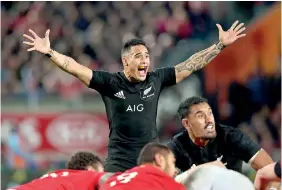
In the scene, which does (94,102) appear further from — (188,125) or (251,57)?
(188,125)

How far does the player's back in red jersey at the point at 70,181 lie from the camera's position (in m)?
4.83

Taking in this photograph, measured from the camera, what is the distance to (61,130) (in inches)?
410

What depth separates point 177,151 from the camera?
20.2 feet

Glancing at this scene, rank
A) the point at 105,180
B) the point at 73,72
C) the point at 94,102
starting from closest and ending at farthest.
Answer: the point at 105,180, the point at 73,72, the point at 94,102

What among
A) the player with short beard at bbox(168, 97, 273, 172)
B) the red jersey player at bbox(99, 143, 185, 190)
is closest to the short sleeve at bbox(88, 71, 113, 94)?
the player with short beard at bbox(168, 97, 273, 172)

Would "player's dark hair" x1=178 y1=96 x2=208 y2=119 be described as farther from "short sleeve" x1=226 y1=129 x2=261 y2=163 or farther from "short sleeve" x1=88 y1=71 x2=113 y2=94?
"short sleeve" x1=88 y1=71 x2=113 y2=94

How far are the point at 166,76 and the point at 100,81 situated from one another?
1.95ft

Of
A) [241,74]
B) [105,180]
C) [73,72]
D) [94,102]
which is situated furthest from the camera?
[241,74]

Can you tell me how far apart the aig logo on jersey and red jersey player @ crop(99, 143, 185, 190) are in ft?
5.28

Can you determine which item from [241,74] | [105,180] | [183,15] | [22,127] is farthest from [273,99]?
[105,180]

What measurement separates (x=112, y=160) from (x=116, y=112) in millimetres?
404

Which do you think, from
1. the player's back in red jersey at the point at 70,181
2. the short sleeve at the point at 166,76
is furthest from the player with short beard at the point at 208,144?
the player's back in red jersey at the point at 70,181

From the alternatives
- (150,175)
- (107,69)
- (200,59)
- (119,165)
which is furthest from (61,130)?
(150,175)

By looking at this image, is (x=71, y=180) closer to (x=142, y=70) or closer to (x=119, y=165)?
(x=119, y=165)
